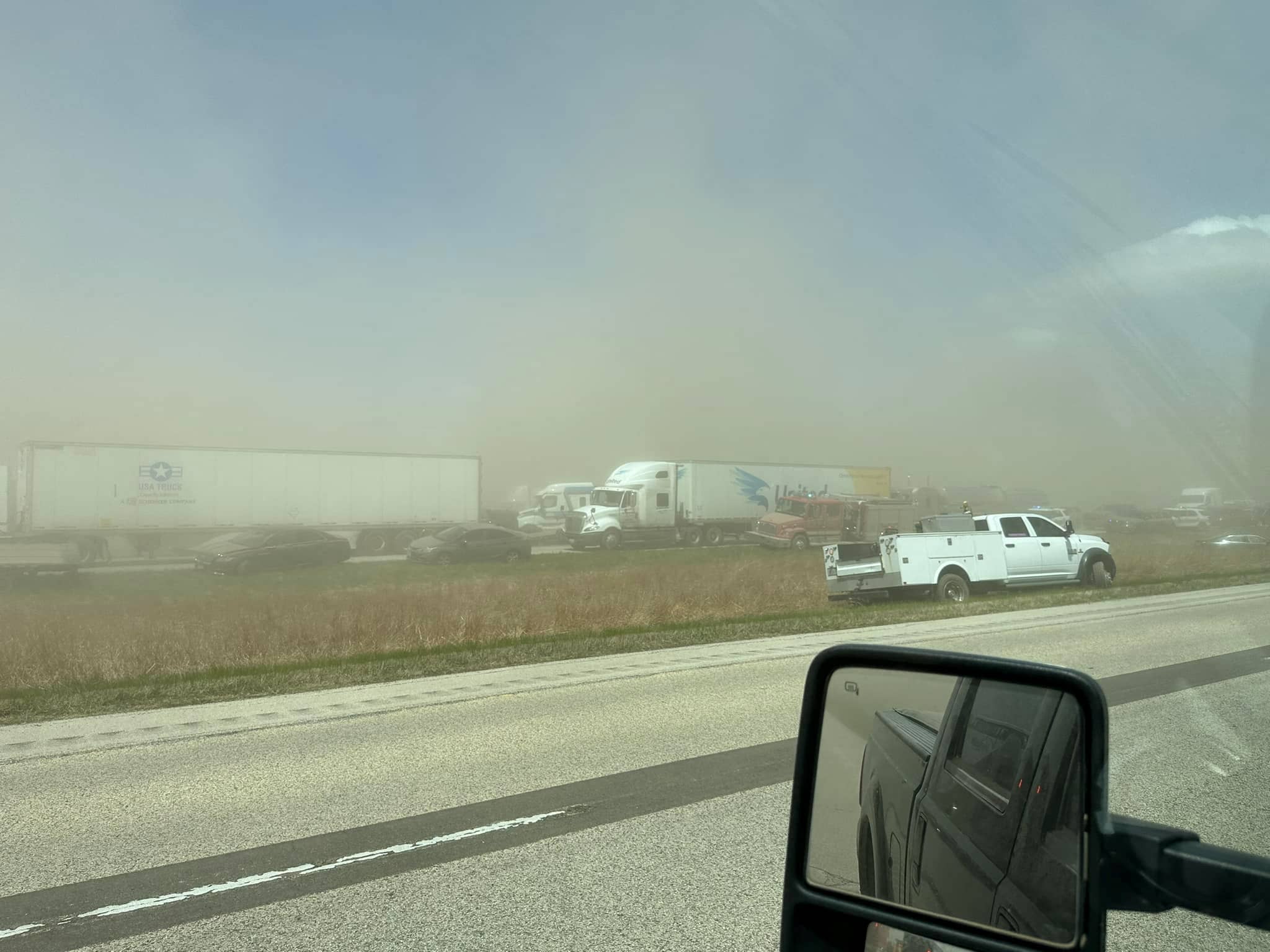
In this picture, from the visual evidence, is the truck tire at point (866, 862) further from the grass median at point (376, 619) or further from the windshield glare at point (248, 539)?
the windshield glare at point (248, 539)

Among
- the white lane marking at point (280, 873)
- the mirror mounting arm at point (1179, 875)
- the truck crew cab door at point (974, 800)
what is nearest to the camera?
the mirror mounting arm at point (1179, 875)

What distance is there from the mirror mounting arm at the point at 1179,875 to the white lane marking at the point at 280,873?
14.5 feet

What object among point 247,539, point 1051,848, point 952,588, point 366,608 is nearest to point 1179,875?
point 1051,848

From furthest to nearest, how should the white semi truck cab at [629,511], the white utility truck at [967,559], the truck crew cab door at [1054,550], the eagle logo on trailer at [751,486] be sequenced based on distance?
the eagle logo on trailer at [751,486]
the white semi truck cab at [629,511]
the truck crew cab door at [1054,550]
the white utility truck at [967,559]

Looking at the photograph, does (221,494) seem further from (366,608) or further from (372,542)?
(366,608)

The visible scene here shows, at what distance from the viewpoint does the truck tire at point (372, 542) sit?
139ft

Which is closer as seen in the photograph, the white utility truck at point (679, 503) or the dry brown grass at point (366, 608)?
the dry brown grass at point (366, 608)

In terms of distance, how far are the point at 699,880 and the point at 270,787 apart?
3.42 meters

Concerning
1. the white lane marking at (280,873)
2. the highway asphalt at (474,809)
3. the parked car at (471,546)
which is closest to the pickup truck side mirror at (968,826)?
the highway asphalt at (474,809)

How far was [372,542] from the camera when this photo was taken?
4272 cm

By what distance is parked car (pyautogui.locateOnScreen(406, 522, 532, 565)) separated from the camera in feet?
113

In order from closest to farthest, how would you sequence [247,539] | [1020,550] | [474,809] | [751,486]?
[474,809], [1020,550], [247,539], [751,486]

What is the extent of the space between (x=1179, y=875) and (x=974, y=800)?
0.58 meters

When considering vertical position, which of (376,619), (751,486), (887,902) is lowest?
(376,619)
